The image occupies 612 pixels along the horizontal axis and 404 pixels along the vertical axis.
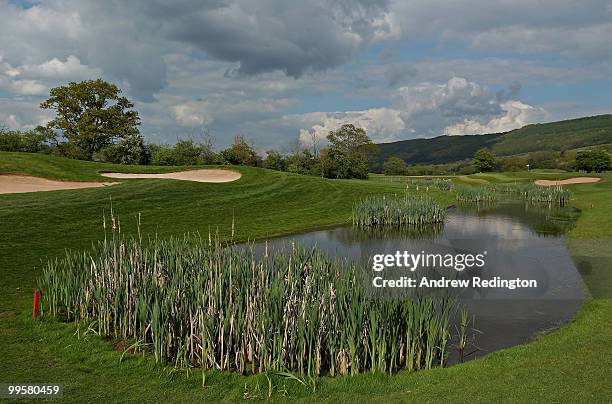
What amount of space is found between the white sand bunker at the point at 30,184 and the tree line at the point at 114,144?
2138 centimetres

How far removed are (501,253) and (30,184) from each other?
22.4 meters

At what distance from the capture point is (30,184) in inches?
934

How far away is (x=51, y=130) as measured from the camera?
55219 millimetres

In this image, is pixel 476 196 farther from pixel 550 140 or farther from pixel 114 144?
Result: pixel 550 140

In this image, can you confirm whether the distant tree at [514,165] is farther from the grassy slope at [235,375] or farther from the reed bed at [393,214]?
the grassy slope at [235,375]

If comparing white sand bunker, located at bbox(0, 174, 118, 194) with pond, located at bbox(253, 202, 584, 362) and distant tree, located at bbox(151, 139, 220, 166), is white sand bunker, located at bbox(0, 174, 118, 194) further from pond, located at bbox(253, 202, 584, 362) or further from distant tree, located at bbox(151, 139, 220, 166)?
distant tree, located at bbox(151, 139, 220, 166)

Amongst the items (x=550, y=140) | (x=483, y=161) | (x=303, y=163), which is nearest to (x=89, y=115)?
(x=303, y=163)

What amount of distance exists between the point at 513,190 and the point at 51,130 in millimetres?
51730

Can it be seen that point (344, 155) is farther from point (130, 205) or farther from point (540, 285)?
point (540, 285)

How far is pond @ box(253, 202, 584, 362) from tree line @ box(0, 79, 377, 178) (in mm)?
30749

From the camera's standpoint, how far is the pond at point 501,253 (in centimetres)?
938

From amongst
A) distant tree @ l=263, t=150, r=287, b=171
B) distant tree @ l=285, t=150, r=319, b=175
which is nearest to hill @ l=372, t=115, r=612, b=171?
distant tree @ l=285, t=150, r=319, b=175

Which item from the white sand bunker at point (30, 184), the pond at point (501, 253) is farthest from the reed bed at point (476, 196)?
the white sand bunker at point (30, 184)

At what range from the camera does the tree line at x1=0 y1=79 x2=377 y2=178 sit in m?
48.3
